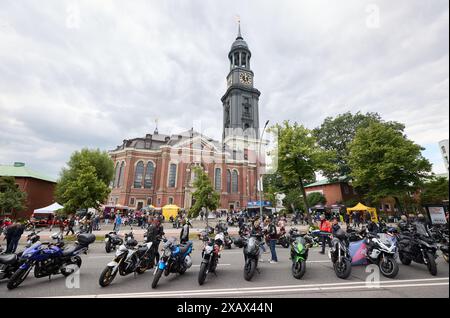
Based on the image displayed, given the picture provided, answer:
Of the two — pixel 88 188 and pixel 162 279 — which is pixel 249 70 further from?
pixel 162 279

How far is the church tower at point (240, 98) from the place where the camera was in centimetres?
4941

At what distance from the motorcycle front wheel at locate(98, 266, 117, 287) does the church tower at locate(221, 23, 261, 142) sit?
45408mm

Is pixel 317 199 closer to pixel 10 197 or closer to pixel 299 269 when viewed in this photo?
pixel 299 269

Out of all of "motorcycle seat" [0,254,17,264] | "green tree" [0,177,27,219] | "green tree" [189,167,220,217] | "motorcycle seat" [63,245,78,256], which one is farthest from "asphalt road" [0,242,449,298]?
"green tree" [0,177,27,219]

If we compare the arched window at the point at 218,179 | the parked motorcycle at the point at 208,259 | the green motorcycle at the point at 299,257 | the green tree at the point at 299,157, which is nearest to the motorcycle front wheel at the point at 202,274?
the parked motorcycle at the point at 208,259

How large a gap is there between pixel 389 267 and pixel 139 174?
141 ft

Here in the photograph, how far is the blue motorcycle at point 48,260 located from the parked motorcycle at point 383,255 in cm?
856

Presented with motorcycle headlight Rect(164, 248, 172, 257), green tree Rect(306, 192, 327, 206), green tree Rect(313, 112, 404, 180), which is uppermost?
green tree Rect(313, 112, 404, 180)

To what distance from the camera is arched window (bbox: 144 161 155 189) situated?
41.5m

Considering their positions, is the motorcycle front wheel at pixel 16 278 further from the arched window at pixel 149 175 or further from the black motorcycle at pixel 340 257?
the arched window at pixel 149 175

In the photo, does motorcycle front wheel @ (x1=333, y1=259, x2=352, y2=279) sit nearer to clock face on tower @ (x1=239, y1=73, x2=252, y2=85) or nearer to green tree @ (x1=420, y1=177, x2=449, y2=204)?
green tree @ (x1=420, y1=177, x2=449, y2=204)
